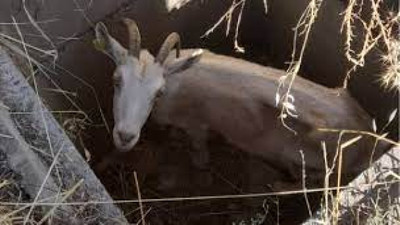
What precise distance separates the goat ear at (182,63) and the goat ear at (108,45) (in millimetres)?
274

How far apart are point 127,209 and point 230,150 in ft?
3.12

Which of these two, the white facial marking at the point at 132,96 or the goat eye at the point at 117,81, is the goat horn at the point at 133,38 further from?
the goat eye at the point at 117,81

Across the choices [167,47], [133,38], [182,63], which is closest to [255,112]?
[182,63]

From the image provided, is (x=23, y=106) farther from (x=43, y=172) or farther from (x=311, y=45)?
(x=311, y=45)

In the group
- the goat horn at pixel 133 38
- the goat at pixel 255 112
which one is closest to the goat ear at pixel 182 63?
the goat at pixel 255 112

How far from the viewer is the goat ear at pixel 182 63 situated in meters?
4.23

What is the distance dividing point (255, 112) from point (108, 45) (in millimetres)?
1013

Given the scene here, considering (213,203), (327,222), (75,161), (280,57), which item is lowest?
(213,203)

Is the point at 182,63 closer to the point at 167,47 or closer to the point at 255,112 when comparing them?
the point at 167,47

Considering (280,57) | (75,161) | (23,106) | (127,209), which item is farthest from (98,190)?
(280,57)

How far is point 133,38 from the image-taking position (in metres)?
4.09

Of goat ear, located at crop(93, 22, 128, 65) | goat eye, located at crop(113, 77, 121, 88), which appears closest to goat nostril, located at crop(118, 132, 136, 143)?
goat eye, located at crop(113, 77, 121, 88)

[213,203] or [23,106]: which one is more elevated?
[23,106]

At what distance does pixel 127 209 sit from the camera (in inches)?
159
